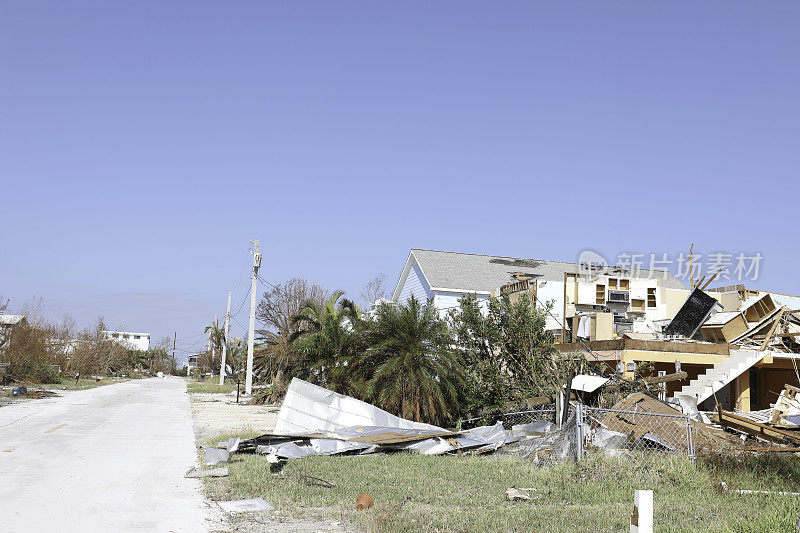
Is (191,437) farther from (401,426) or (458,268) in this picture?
(458,268)

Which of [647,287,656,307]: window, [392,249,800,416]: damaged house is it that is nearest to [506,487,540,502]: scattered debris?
[392,249,800,416]: damaged house

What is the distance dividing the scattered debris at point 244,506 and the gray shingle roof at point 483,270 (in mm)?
26618

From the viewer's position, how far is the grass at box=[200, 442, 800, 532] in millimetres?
7668

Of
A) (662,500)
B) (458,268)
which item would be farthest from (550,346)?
(458,268)

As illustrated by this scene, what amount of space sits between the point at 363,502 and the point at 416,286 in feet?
98.9

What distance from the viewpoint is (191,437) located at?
666 inches

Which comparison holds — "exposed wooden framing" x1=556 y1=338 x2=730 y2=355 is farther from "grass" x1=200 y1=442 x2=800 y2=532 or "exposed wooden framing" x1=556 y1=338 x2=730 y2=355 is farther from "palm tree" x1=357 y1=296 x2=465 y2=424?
"grass" x1=200 y1=442 x2=800 y2=532

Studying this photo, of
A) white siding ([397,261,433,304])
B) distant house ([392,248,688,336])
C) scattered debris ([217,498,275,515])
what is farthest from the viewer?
white siding ([397,261,433,304])

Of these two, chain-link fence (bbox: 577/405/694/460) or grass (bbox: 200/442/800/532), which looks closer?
grass (bbox: 200/442/800/532)

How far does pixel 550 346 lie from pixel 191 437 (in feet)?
32.1

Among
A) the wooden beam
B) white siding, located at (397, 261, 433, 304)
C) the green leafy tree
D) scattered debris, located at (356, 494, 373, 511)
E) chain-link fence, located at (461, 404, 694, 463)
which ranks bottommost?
scattered debris, located at (356, 494, 373, 511)

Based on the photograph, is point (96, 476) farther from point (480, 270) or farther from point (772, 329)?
point (480, 270)

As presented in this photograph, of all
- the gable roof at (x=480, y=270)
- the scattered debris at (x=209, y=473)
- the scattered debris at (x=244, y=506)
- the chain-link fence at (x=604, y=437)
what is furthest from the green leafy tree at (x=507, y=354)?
the gable roof at (x=480, y=270)

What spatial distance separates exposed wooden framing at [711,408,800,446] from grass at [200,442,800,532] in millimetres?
2062
